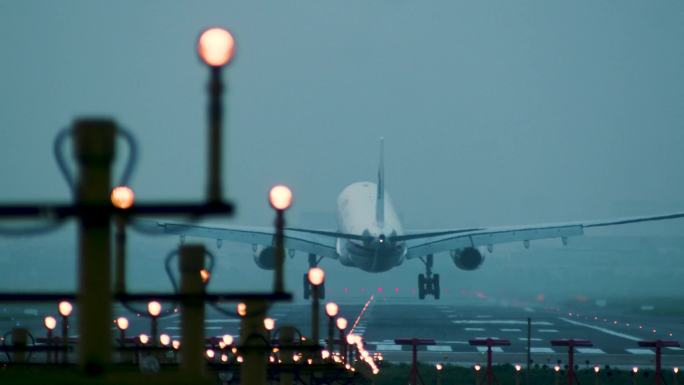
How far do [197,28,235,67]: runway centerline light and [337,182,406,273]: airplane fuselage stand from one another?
2027 inches

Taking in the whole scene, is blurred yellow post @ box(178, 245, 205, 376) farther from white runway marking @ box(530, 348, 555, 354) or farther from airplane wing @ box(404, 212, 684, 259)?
A: airplane wing @ box(404, 212, 684, 259)

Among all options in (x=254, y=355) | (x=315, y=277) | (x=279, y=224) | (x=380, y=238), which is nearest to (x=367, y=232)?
(x=380, y=238)

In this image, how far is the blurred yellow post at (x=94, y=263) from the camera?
6.87 meters

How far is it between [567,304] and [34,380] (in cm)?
8254

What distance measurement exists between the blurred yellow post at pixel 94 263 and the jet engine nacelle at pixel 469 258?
62.0 meters

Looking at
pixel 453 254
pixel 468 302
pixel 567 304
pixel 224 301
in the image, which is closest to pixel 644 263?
pixel 468 302

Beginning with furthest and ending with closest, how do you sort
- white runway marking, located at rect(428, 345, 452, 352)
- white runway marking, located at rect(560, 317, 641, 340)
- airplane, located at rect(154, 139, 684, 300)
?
airplane, located at rect(154, 139, 684, 300), white runway marking, located at rect(560, 317, 641, 340), white runway marking, located at rect(428, 345, 452, 352)

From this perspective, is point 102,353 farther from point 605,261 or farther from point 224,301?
point 605,261

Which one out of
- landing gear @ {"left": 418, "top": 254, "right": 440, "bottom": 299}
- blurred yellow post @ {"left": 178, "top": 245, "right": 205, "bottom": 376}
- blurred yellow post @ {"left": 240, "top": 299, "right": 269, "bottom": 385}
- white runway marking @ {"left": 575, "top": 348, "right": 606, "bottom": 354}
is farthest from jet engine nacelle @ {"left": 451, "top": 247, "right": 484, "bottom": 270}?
blurred yellow post @ {"left": 178, "top": 245, "right": 205, "bottom": 376}

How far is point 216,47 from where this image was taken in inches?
314

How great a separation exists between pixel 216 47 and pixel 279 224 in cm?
316

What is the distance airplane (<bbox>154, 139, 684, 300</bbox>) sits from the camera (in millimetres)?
62156

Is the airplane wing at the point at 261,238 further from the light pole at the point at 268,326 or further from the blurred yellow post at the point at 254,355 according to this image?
the blurred yellow post at the point at 254,355

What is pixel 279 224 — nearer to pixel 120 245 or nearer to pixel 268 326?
pixel 120 245
